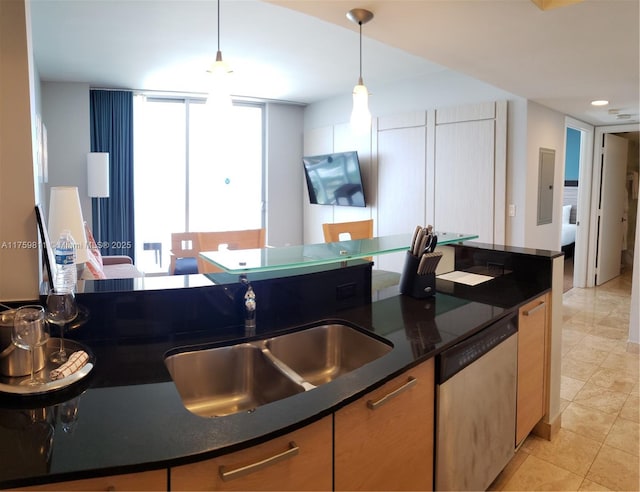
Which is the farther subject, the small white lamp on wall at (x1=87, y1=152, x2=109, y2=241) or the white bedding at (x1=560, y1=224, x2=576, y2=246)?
the white bedding at (x1=560, y1=224, x2=576, y2=246)

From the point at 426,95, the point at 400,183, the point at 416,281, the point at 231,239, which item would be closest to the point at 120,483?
the point at 416,281

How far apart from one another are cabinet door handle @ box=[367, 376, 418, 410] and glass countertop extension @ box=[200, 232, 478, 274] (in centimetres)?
57

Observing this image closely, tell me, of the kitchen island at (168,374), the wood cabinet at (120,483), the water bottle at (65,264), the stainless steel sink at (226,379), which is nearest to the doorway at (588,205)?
the kitchen island at (168,374)

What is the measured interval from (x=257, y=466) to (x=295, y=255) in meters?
0.98

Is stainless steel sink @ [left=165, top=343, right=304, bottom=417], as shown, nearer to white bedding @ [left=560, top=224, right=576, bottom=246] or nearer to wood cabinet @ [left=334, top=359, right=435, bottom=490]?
wood cabinet @ [left=334, top=359, right=435, bottom=490]

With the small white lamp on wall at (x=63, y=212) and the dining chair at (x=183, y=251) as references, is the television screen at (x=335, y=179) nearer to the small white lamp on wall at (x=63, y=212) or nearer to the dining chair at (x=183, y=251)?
the dining chair at (x=183, y=251)

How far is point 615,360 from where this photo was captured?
11.0ft

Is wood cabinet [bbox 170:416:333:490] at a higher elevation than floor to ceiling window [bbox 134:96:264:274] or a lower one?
lower

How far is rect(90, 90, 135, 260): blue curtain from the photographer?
17.1 feet

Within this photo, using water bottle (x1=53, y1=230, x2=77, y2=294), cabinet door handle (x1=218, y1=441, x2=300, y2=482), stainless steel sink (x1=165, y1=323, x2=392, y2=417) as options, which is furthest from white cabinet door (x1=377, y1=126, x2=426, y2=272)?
cabinet door handle (x1=218, y1=441, x2=300, y2=482)

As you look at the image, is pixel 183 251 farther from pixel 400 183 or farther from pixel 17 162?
pixel 400 183

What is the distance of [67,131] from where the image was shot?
502 cm

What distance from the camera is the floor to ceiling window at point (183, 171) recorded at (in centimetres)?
551

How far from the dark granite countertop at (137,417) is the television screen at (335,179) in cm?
376
